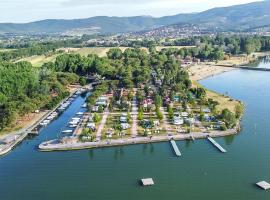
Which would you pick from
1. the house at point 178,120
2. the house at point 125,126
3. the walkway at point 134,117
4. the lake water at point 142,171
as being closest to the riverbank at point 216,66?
the walkway at point 134,117

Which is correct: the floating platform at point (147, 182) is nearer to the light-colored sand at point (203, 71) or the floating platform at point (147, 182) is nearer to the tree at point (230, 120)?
the tree at point (230, 120)

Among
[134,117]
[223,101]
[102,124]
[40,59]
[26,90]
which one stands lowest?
[102,124]

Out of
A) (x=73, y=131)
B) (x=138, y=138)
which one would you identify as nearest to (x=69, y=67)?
(x=73, y=131)

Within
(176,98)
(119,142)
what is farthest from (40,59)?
(119,142)

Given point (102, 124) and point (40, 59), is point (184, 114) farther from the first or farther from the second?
point (40, 59)

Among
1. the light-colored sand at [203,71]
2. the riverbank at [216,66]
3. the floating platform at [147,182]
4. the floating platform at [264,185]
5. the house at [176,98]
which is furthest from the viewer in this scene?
the riverbank at [216,66]

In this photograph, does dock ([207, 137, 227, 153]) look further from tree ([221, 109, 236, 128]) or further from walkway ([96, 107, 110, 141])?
walkway ([96, 107, 110, 141])
